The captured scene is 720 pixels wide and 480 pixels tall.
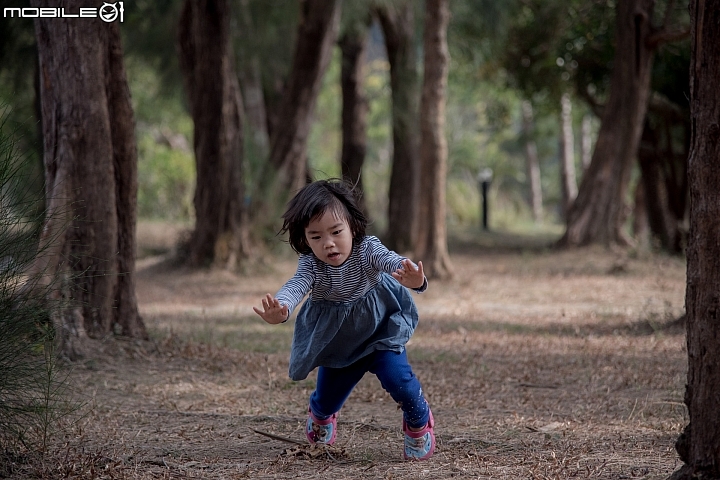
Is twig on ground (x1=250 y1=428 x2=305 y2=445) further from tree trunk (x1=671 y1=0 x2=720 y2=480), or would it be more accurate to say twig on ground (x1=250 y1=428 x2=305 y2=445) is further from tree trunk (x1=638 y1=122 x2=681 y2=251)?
tree trunk (x1=638 y1=122 x2=681 y2=251)

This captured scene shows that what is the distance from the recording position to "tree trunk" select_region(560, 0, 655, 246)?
12227 millimetres

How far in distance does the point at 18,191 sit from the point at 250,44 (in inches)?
460

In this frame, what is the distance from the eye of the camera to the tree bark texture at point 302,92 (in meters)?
11.7

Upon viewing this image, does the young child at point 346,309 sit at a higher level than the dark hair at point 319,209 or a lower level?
lower

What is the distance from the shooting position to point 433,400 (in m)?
4.91

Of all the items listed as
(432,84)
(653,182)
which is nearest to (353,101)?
(653,182)

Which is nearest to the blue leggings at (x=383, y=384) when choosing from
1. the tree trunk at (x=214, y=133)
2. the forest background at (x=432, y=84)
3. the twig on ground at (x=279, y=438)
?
the twig on ground at (x=279, y=438)

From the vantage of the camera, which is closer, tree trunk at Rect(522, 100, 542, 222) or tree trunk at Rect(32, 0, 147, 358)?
tree trunk at Rect(32, 0, 147, 358)

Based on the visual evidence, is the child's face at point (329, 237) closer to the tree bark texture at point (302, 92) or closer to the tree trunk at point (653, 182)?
the tree bark texture at point (302, 92)

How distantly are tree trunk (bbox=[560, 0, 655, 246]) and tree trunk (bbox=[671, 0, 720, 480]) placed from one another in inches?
387

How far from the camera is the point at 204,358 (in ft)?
19.2

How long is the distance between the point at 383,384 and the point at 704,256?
4.41ft

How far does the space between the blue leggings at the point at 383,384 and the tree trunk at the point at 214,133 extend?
25.9 ft

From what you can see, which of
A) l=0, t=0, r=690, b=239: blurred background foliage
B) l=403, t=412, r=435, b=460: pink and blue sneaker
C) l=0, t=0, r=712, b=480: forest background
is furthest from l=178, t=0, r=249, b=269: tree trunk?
l=403, t=412, r=435, b=460: pink and blue sneaker
